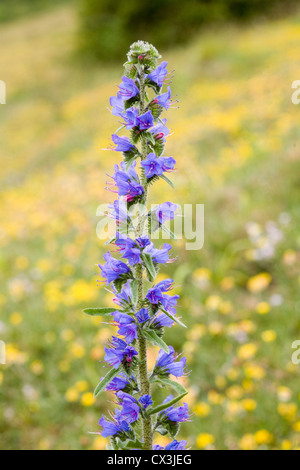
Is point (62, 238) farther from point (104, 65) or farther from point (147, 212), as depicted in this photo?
point (104, 65)

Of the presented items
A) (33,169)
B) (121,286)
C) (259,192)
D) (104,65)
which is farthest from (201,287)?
(104,65)

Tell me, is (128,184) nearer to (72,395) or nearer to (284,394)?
(284,394)

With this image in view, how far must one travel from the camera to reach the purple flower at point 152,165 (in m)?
1.87

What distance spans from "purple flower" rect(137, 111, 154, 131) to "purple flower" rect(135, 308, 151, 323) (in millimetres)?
770

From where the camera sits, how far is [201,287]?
5043 millimetres

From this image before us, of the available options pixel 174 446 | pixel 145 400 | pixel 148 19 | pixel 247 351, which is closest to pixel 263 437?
pixel 247 351

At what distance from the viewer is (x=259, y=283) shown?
465cm

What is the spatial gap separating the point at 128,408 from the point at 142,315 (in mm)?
389

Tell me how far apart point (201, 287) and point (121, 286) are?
3101 millimetres

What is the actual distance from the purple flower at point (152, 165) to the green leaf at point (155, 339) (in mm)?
663

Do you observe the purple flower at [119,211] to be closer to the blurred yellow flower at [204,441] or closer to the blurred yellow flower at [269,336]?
the blurred yellow flower at [204,441]

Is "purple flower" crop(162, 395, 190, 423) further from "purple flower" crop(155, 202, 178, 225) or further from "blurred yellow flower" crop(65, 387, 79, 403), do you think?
"blurred yellow flower" crop(65, 387, 79, 403)

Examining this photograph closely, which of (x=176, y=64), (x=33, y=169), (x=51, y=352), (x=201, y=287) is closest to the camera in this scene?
(x=51, y=352)

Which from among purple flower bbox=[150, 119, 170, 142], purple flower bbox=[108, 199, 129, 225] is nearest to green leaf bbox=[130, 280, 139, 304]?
purple flower bbox=[108, 199, 129, 225]
